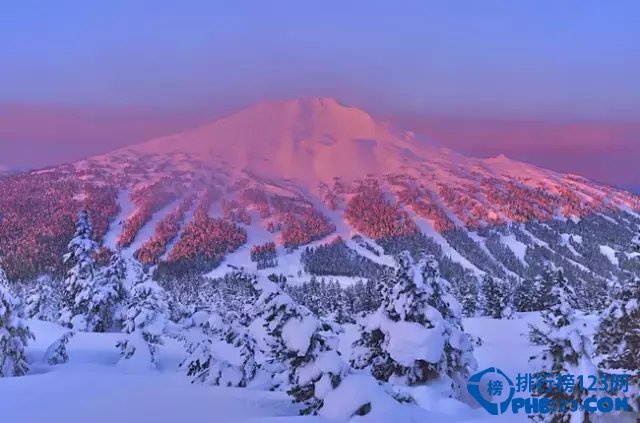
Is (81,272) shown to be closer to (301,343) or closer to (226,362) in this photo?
(226,362)

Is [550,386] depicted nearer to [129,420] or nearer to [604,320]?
[604,320]

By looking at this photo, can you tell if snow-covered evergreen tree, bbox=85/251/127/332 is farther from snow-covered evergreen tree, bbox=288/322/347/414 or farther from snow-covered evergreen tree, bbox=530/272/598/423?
snow-covered evergreen tree, bbox=530/272/598/423

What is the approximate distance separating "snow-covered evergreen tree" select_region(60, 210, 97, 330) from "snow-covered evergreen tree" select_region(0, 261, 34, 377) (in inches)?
509

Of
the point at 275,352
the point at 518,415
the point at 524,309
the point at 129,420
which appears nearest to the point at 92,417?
the point at 129,420

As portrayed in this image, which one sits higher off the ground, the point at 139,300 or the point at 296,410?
the point at 296,410

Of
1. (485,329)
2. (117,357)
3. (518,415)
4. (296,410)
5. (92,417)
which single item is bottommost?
(485,329)

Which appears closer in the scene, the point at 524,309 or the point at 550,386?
the point at 550,386

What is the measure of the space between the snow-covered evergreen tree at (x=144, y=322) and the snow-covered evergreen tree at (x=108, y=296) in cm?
227

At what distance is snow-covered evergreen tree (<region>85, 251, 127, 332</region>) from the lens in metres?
32.9

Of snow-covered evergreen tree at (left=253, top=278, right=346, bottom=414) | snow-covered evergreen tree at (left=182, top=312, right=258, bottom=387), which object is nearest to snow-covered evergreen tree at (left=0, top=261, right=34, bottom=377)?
snow-covered evergreen tree at (left=182, top=312, right=258, bottom=387)

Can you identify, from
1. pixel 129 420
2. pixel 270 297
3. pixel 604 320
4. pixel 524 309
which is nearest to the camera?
pixel 129 420

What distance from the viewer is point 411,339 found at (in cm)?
1970

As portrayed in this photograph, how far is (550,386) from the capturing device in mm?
14117

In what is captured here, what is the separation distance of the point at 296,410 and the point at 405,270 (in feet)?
28.8
